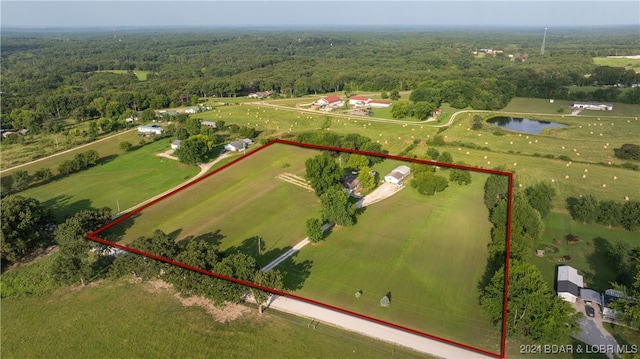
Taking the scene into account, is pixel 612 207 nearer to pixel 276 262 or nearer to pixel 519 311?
pixel 519 311

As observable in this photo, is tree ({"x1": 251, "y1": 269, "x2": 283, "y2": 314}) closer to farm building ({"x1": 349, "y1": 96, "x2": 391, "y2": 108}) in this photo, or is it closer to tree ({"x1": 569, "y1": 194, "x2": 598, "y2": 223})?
tree ({"x1": 569, "y1": 194, "x2": 598, "y2": 223})

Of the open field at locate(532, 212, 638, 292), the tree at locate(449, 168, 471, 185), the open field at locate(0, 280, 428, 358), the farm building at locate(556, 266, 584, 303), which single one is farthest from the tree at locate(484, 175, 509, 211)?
the open field at locate(0, 280, 428, 358)

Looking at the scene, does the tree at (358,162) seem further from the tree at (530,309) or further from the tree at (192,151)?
the tree at (530,309)

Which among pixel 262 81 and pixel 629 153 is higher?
pixel 262 81

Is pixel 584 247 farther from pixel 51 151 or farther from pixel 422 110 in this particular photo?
pixel 51 151

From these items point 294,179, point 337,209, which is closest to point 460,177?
point 337,209

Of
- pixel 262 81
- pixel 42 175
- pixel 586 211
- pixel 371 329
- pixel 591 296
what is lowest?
pixel 371 329

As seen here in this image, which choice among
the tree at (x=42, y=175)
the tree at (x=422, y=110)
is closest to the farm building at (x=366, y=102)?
the tree at (x=422, y=110)
